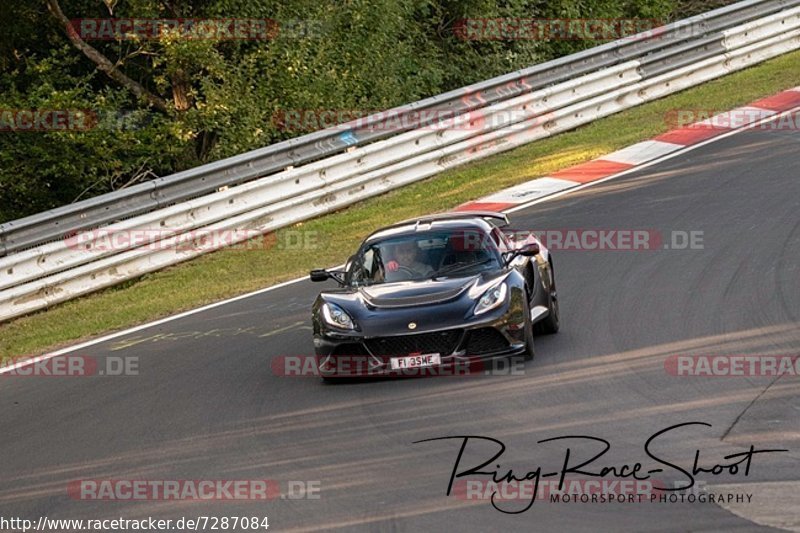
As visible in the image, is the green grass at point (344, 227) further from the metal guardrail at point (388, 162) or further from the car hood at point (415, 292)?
the car hood at point (415, 292)

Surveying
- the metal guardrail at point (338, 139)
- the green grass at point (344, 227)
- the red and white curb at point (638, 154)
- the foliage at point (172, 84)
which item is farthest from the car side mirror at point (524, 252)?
the foliage at point (172, 84)

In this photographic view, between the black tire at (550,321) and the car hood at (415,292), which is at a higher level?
the car hood at (415,292)

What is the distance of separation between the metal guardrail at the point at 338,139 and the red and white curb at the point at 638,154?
219cm

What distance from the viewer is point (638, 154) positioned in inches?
771

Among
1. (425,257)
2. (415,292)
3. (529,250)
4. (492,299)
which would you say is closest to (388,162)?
(425,257)

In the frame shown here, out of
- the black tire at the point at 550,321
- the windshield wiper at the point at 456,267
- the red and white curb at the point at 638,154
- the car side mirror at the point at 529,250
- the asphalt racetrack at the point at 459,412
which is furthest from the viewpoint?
the red and white curb at the point at 638,154

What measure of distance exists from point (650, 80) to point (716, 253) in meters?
9.46

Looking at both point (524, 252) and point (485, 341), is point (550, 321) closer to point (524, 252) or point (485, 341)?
point (524, 252)

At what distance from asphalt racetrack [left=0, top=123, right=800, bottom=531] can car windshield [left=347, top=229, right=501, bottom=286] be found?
0.98 metres

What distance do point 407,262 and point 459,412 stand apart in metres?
2.42

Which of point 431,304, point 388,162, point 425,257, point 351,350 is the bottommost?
point 351,350

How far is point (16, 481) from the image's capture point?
8.91 metres

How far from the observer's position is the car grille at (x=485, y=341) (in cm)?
1048

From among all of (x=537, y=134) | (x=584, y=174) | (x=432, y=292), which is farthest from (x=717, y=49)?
(x=432, y=292)
